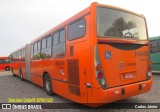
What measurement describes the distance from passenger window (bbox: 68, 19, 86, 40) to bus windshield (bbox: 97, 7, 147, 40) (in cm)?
57

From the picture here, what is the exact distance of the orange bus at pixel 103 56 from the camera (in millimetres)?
5164

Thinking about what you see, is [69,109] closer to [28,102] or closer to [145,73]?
[28,102]

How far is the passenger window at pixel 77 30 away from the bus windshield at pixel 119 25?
Result: 1.87ft

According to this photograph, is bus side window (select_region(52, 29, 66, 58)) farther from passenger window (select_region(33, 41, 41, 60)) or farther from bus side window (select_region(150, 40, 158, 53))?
bus side window (select_region(150, 40, 158, 53))

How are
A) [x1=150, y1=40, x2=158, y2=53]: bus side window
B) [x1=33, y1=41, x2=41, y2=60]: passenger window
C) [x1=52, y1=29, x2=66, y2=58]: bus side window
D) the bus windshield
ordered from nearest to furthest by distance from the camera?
the bus windshield → [x1=52, y1=29, x2=66, y2=58]: bus side window → [x1=33, y1=41, x2=41, y2=60]: passenger window → [x1=150, y1=40, x2=158, y2=53]: bus side window

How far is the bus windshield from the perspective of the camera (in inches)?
213

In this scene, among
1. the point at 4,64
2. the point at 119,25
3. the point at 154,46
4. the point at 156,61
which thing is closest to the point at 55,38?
the point at 119,25

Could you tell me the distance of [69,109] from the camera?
640 centimetres

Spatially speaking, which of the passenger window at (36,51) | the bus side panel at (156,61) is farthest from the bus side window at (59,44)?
the bus side panel at (156,61)

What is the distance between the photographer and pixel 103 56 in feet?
17.2

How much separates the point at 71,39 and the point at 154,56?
1029 cm

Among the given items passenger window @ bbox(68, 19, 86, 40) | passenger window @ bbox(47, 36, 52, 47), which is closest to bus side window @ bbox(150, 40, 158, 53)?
passenger window @ bbox(47, 36, 52, 47)

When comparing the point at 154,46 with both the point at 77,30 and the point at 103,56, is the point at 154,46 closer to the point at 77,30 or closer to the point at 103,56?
the point at 77,30

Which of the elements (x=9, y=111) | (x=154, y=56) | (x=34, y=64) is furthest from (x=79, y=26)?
(x=154, y=56)
